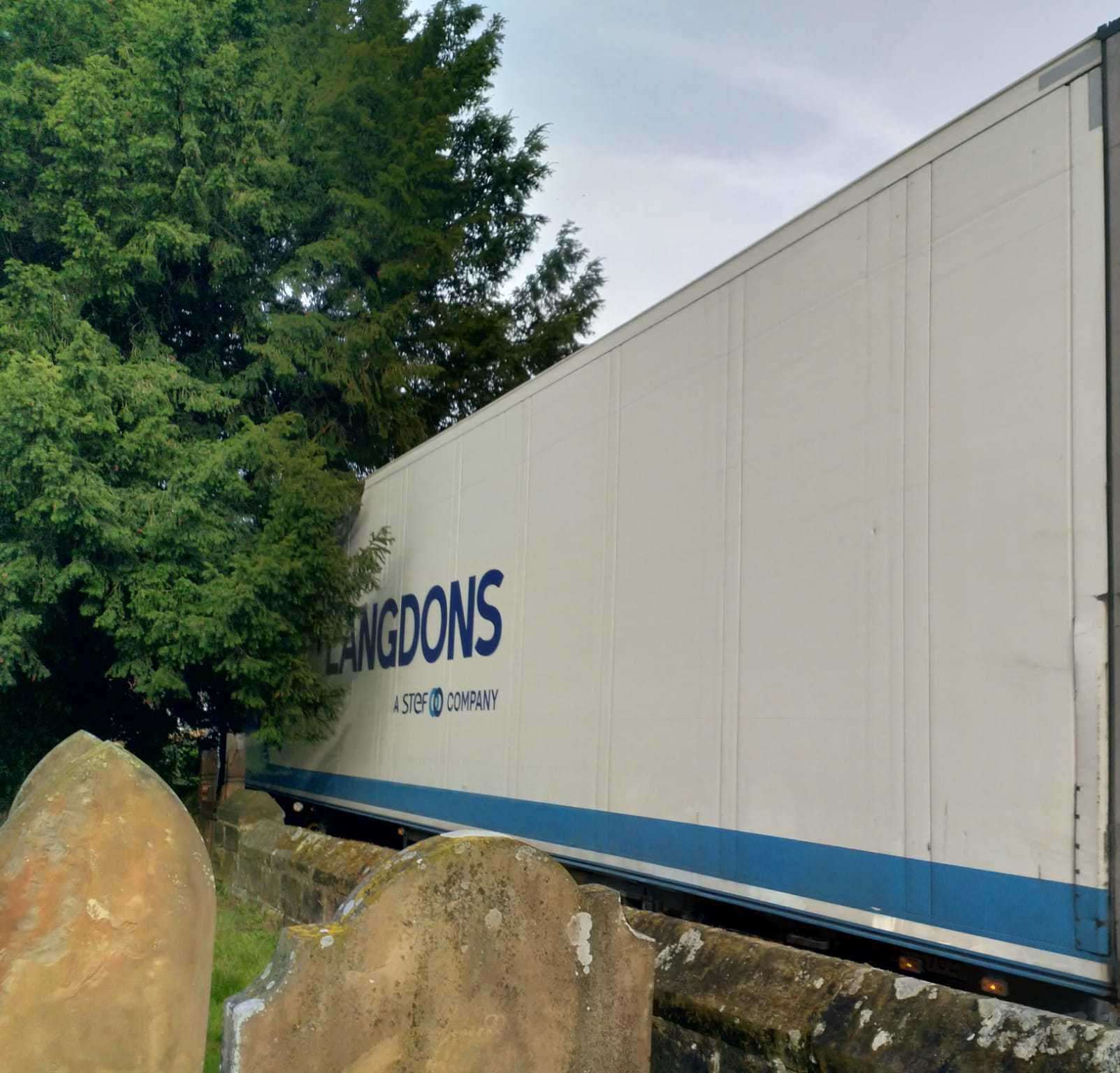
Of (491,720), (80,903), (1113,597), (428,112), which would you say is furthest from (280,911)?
(428,112)

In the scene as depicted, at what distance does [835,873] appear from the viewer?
4.80 m

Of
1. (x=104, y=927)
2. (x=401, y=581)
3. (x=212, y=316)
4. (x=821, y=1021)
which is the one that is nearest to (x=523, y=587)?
(x=401, y=581)

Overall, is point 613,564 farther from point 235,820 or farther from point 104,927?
point 235,820

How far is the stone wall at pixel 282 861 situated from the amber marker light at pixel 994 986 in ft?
10.2

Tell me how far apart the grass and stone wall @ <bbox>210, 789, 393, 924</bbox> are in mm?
131

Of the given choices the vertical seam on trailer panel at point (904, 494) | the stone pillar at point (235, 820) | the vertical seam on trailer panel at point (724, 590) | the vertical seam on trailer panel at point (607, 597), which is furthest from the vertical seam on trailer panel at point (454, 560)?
the vertical seam on trailer panel at point (904, 494)

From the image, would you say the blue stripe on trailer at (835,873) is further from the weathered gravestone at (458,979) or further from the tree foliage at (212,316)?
the tree foliage at (212,316)

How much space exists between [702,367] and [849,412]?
122cm

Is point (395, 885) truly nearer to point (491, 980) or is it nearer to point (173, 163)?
point (491, 980)

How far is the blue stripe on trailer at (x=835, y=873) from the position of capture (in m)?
3.86

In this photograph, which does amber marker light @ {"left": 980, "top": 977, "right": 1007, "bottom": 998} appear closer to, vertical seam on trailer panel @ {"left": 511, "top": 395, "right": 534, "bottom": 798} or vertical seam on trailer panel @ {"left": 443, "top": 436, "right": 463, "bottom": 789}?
vertical seam on trailer panel @ {"left": 511, "top": 395, "right": 534, "bottom": 798}

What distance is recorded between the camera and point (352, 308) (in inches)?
583

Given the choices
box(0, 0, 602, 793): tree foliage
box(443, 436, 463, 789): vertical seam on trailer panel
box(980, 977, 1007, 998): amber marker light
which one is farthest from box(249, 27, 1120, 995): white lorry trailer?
box(0, 0, 602, 793): tree foliage

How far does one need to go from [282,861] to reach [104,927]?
4.57 meters
